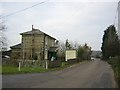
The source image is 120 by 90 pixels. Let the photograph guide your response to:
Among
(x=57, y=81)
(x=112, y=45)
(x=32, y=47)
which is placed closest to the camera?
(x=57, y=81)

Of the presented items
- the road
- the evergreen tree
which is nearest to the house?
the evergreen tree

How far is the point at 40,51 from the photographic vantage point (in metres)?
72.0

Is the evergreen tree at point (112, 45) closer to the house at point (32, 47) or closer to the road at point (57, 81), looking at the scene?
the house at point (32, 47)

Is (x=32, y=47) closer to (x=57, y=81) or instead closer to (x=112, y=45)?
(x=112, y=45)

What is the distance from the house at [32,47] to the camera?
237ft

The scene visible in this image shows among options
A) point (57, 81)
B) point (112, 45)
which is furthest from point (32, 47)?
point (57, 81)

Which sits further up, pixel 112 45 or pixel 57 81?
pixel 112 45

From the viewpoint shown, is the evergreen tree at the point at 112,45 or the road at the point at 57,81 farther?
the evergreen tree at the point at 112,45

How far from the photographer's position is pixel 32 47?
240ft

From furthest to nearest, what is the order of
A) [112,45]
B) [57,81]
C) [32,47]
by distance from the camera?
[32,47], [112,45], [57,81]

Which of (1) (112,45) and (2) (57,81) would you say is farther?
(1) (112,45)

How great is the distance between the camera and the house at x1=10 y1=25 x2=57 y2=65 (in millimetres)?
72125

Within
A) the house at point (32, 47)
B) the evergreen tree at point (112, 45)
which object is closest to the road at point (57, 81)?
the evergreen tree at point (112, 45)

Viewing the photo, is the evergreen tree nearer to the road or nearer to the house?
the house
